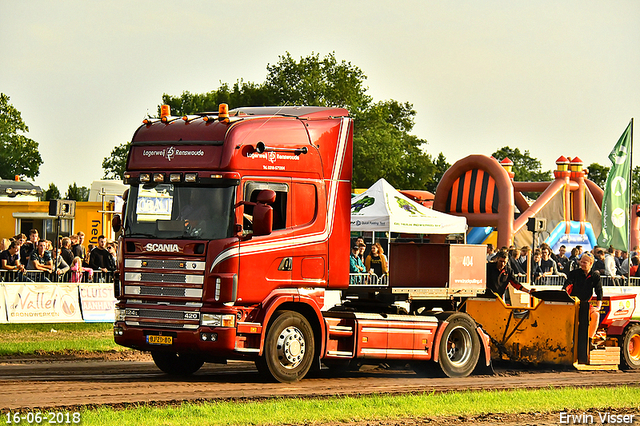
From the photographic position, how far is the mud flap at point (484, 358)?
15.3 metres

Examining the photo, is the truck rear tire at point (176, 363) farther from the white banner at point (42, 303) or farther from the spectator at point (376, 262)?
the white banner at point (42, 303)

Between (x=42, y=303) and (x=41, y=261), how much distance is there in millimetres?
1252

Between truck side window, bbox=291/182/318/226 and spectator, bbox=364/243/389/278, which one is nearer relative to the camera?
truck side window, bbox=291/182/318/226

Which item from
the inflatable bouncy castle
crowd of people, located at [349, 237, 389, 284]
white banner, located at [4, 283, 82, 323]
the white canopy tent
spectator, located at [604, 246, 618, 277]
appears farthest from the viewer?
the inflatable bouncy castle

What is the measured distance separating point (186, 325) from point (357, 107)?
6347 cm

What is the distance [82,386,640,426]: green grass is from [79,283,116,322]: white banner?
11.8 meters

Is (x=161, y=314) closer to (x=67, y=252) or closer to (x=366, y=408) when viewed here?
(x=366, y=408)

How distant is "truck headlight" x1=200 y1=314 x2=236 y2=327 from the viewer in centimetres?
1220

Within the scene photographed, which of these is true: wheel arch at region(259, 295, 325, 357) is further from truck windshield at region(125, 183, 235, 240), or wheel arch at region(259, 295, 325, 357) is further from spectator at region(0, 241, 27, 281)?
spectator at region(0, 241, 27, 281)

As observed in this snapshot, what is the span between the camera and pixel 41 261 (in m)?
22.1

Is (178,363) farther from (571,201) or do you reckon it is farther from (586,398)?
(571,201)

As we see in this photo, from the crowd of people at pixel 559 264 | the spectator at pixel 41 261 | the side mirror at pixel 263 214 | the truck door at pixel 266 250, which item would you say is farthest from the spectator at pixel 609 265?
the side mirror at pixel 263 214

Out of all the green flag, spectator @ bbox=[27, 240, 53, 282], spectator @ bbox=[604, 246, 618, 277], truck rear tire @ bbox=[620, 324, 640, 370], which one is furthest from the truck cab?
the green flag

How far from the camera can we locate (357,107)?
74875mm
